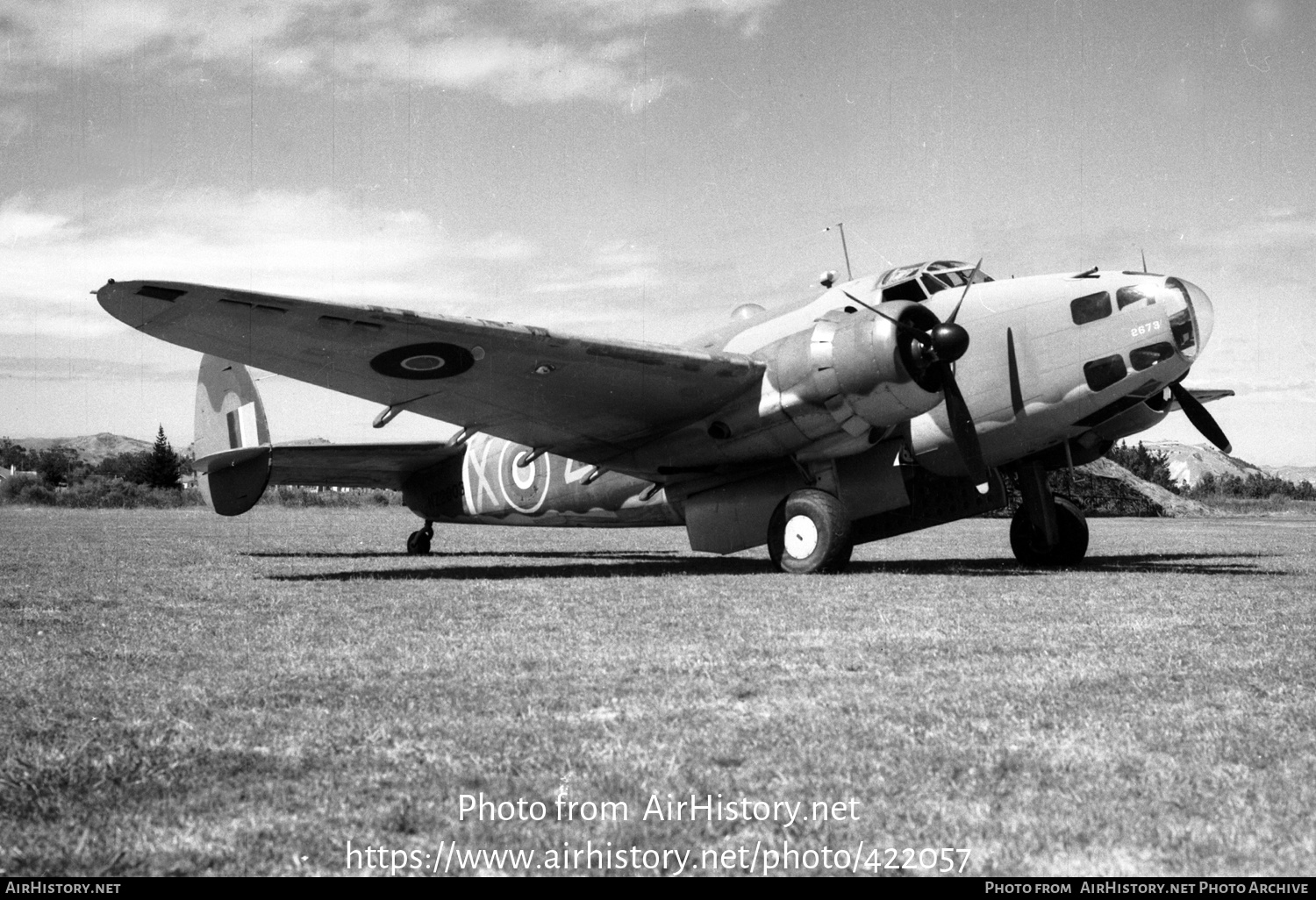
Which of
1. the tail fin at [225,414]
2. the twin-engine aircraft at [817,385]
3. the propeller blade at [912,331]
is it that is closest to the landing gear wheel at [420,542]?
the tail fin at [225,414]

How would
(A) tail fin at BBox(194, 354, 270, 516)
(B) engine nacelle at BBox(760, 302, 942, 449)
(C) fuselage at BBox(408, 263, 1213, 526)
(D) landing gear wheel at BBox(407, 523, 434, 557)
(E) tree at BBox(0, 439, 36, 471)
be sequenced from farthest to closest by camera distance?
(E) tree at BBox(0, 439, 36, 471)
(D) landing gear wheel at BBox(407, 523, 434, 557)
(A) tail fin at BBox(194, 354, 270, 516)
(C) fuselage at BBox(408, 263, 1213, 526)
(B) engine nacelle at BBox(760, 302, 942, 449)

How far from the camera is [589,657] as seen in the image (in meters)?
5.63

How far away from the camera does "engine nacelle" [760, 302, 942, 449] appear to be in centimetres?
1058

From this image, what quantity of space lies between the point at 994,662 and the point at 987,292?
730cm

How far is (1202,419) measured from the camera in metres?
13.3

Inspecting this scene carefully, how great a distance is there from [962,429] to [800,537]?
210cm

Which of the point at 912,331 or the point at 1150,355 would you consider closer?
the point at 912,331

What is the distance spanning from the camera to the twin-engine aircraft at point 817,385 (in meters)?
10.5

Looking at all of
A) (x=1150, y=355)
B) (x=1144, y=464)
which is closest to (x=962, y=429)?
(x=1150, y=355)

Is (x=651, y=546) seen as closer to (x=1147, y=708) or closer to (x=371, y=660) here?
A: (x=371, y=660)

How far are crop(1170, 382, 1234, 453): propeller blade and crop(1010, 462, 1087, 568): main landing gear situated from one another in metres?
1.83

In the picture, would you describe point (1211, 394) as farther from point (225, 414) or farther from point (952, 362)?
point (225, 414)

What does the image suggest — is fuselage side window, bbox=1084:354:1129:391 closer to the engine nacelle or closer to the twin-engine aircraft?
the twin-engine aircraft

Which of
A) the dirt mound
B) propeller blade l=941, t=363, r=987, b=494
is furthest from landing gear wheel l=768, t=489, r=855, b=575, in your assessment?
the dirt mound
